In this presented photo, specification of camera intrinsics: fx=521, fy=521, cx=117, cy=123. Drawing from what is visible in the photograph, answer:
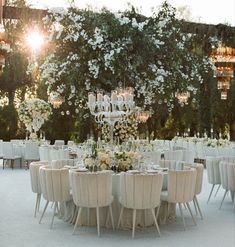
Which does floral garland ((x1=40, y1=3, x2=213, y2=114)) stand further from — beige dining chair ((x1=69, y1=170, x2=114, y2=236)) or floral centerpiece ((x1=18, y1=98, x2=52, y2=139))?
beige dining chair ((x1=69, y1=170, x2=114, y2=236))

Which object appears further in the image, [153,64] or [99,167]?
[153,64]

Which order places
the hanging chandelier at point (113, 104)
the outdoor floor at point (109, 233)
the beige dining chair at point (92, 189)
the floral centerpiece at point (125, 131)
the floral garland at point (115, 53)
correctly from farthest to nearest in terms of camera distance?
1. the floral garland at point (115, 53)
2. the hanging chandelier at point (113, 104)
3. the floral centerpiece at point (125, 131)
4. the beige dining chair at point (92, 189)
5. the outdoor floor at point (109, 233)

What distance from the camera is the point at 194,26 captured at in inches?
596

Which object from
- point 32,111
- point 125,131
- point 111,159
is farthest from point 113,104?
point 32,111

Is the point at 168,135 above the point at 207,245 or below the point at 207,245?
above

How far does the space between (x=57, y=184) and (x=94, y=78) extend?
734cm

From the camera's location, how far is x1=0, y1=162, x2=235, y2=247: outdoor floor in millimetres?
6199

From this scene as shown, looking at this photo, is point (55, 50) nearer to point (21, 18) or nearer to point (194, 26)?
point (21, 18)

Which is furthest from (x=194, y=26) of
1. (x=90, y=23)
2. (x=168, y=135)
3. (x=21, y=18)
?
(x=168, y=135)

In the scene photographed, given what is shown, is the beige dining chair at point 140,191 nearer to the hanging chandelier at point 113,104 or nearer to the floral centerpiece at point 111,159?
the floral centerpiece at point 111,159

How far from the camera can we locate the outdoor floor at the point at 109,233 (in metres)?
6.20

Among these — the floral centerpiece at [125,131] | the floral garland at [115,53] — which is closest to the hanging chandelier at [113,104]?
the floral centerpiece at [125,131]

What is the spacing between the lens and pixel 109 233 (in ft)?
22.0

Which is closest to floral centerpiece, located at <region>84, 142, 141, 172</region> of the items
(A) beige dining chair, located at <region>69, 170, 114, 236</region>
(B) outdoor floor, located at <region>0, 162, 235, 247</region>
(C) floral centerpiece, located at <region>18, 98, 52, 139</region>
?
(A) beige dining chair, located at <region>69, 170, 114, 236</region>
